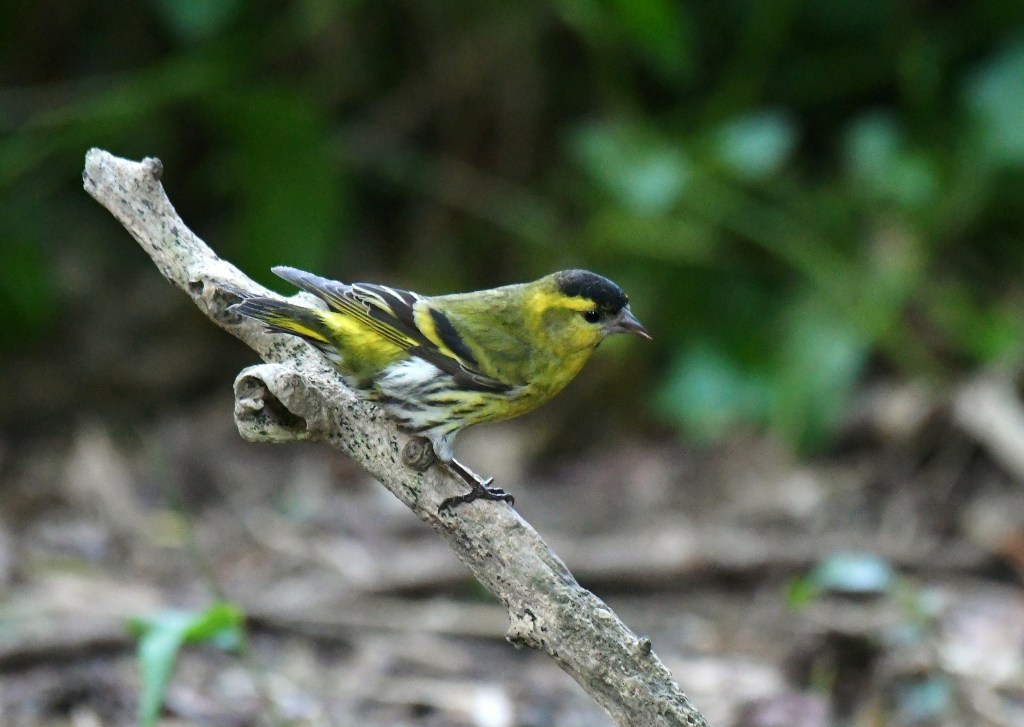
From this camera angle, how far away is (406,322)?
3082 millimetres

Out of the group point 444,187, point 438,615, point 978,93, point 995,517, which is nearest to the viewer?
point 438,615

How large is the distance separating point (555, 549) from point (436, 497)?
7.19 ft

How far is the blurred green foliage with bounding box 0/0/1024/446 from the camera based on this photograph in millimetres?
5625

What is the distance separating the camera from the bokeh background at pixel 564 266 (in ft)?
14.4

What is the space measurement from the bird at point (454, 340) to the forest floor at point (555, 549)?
53 centimetres

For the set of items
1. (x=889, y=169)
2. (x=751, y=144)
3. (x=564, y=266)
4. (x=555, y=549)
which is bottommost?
(x=555, y=549)

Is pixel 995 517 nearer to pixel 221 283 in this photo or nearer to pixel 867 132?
pixel 867 132

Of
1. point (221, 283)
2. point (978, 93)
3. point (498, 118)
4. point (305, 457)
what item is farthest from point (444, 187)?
point (221, 283)

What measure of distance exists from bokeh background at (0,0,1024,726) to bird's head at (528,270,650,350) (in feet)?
3.80

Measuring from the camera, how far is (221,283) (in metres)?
2.58

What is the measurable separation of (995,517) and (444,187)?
10.1 feet

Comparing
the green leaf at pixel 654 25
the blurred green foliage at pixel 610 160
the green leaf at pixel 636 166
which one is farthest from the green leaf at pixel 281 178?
the green leaf at pixel 654 25

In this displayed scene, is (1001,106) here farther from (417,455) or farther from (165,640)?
(165,640)

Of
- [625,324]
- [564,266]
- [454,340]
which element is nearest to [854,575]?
[625,324]
